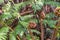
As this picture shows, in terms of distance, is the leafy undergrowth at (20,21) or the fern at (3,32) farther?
the leafy undergrowth at (20,21)

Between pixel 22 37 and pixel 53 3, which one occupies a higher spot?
pixel 53 3

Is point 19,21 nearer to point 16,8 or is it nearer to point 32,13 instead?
point 16,8

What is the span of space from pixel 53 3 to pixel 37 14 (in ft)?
0.49

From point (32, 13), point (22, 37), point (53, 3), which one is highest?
point (53, 3)

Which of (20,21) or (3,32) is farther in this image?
(20,21)

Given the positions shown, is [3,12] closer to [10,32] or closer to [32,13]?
[10,32]

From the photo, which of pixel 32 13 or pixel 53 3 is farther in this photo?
pixel 32 13

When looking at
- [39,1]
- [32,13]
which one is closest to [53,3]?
[39,1]

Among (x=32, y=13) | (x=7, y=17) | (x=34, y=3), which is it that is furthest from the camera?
(x=32, y=13)

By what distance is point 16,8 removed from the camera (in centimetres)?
144

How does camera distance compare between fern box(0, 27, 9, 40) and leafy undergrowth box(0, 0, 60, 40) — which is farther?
leafy undergrowth box(0, 0, 60, 40)

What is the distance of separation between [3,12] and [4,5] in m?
0.14

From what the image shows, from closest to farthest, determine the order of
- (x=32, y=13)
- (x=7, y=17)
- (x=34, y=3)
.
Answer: (x=7, y=17) → (x=34, y=3) → (x=32, y=13)

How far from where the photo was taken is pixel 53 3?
147cm
